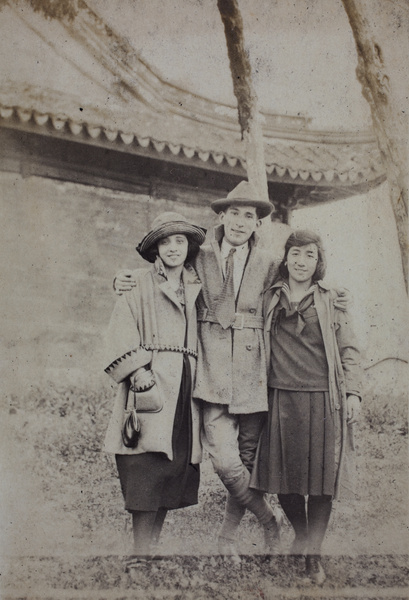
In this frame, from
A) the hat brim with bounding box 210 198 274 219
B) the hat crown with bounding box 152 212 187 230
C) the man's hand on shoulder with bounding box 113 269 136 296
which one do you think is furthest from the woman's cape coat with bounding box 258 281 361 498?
the man's hand on shoulder with bounding box 113 269 136 296

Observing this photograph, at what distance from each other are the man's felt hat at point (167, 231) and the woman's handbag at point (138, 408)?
0.80 m

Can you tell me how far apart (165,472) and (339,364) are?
4.15ft

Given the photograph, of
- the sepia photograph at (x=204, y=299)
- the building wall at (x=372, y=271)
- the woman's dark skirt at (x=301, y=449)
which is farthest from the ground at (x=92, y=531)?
the building wall at (x=372, y=271)

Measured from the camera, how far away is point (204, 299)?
13.2ft

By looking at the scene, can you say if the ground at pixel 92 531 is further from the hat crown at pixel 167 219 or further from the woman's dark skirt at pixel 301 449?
the hat crown at pixel 167 219

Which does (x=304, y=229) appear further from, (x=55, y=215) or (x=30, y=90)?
(x=30, y=90)

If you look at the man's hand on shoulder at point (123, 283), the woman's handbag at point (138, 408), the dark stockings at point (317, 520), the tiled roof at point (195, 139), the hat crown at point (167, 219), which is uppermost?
the tiled roof at point (195, 139)

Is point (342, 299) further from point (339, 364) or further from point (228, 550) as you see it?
point (228, 550)

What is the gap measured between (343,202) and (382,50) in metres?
1.13

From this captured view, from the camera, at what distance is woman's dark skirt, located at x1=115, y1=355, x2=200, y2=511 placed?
12.5ft

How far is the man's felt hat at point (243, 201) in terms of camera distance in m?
4.11

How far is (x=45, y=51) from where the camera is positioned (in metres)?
4.25

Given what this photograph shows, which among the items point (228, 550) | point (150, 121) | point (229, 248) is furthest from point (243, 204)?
point (228, 550)

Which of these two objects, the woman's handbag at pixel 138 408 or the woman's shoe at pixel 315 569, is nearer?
the woman's handbag at pixel 138 408
